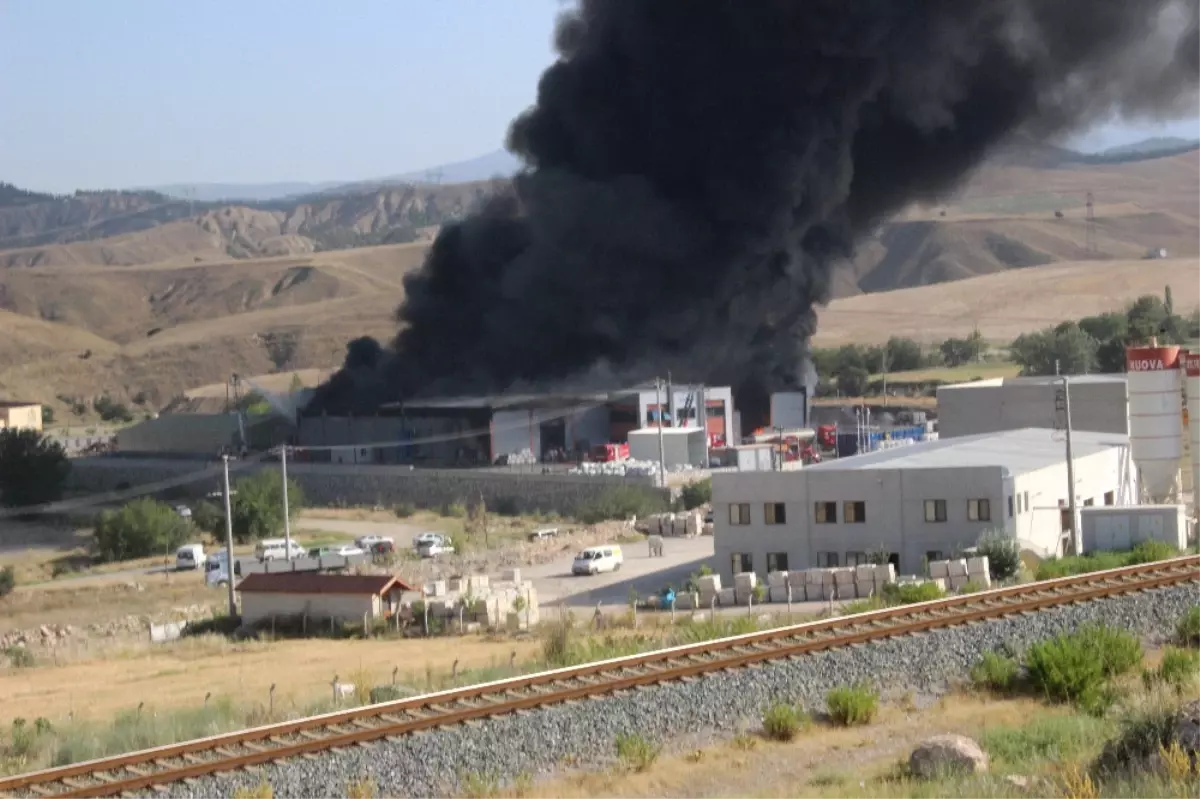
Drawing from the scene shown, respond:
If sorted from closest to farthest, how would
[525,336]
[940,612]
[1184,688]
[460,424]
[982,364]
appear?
1. [1184,688]
2. [940,612]
3. [460,424]
4. [525,336]
5. [982,364]

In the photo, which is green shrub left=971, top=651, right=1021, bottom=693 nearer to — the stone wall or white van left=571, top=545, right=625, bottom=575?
white van left=571, top=545, right=625, bottom=575

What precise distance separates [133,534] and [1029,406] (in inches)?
926

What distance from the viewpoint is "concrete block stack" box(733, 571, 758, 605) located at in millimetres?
27078

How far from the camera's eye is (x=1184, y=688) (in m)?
14.4

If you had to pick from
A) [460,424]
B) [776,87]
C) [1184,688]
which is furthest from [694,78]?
[1184,688]

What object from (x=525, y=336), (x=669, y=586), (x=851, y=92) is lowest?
(x=669, y=586)

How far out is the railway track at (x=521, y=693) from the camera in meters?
13.3

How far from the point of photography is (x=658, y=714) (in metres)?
15.1

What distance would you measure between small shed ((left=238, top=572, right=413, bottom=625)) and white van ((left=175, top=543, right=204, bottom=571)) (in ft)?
42.5

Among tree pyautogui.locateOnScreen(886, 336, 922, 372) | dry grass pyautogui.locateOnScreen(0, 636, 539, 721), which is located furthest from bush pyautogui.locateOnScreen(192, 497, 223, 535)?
tree pyautogui.locateOnScreen(886, 336, 922, 372)

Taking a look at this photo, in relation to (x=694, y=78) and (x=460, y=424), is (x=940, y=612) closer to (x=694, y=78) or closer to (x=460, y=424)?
(x=460, y=424)

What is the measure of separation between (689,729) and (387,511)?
38.3m

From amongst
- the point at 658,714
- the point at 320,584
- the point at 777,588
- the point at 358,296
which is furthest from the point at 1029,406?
the point at 358,296

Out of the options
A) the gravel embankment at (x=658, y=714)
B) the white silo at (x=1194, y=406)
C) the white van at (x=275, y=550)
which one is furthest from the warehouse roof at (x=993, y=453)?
the gravel embankment at (x=658, y=714)
